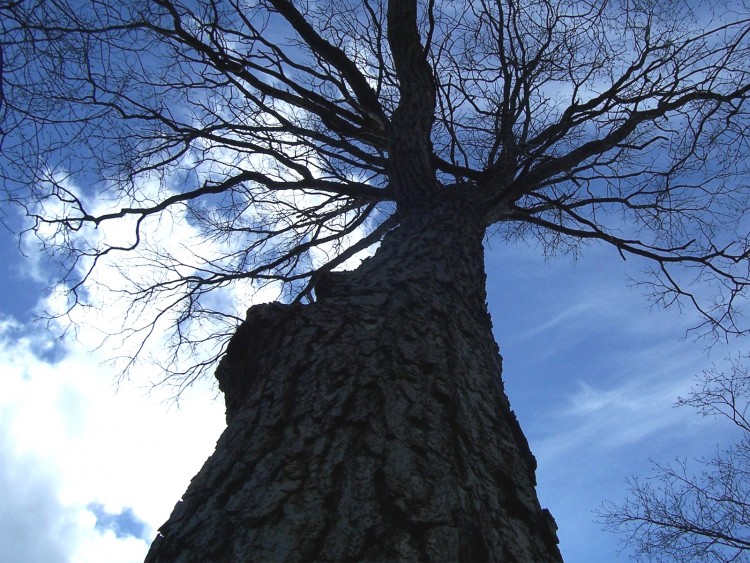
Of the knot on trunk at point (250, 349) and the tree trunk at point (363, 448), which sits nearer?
the tree trunk at point (363, 448)

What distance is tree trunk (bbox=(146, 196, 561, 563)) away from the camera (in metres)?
1.08

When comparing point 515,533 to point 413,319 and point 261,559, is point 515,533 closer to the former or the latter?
point 261,559

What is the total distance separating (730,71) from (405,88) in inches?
101

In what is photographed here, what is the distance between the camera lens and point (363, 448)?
4.18 feet

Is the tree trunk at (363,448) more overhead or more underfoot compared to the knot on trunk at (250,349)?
more underfoot

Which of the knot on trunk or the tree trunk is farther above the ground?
the knot on trunk

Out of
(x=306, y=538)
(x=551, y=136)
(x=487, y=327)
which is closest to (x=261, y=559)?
(x=306, y=538)

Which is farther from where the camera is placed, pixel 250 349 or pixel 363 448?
pixel 250 349

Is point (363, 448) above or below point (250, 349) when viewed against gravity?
below

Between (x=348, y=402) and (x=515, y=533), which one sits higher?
(x=348, y=402)

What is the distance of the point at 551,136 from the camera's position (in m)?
4.54

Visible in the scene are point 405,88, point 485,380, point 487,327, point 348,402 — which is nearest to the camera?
point 348,402

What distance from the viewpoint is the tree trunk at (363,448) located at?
1078 mm

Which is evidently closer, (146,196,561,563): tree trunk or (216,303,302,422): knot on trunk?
(146,196,561,563): tree trunk
